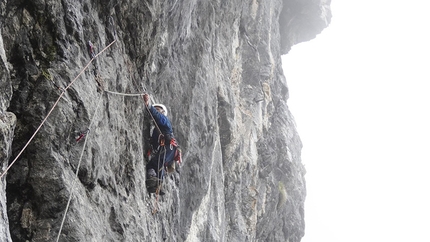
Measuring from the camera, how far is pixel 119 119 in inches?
342

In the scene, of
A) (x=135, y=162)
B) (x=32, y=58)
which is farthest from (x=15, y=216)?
(x=135, y=162)

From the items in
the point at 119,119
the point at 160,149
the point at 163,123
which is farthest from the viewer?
the point at 160,149

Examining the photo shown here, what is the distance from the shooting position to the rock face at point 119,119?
624 cm

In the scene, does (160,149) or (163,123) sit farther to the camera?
(160,149)

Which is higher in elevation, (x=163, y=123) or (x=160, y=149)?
(x=163, y=123)

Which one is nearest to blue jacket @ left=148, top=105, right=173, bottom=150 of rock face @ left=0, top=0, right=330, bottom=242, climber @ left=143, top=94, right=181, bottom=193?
climber @ left=143, top=94, right=181, bottom=193

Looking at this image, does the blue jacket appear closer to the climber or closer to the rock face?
the climber

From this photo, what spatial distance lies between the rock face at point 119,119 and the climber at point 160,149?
267 mm

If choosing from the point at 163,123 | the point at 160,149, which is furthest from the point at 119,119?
the point at 160,149

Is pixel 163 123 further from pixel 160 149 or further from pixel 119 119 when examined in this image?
pixel 119 119

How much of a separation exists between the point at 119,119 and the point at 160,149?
177cm

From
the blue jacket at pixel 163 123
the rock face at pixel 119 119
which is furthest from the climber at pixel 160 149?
the rock face at pixel 119 119

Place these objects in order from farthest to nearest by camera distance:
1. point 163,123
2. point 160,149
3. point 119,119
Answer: point 160,149 → point 163,123 → point 119,119

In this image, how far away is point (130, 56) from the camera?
9508mm
